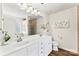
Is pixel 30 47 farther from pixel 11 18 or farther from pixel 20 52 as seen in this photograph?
pixel 11 18

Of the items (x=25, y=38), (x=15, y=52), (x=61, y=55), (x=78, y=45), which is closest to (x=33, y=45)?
(x=25, y=38)

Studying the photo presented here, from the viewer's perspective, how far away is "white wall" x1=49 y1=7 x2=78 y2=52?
155 centimetres

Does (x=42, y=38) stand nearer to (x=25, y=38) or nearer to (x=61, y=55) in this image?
(x=25, y=38)

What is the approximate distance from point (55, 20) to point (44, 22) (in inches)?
6.7

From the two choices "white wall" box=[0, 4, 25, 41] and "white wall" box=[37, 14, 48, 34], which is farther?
"white wall" box=[37, 14, 48, 34]

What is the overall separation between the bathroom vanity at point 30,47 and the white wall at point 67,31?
0.15 meters

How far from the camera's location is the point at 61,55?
1.54m

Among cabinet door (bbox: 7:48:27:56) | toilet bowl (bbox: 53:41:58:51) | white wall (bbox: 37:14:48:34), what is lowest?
cabinet door (bbox: 7:48:27:56)

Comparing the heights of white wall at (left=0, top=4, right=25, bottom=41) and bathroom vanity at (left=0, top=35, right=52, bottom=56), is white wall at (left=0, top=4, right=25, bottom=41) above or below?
above

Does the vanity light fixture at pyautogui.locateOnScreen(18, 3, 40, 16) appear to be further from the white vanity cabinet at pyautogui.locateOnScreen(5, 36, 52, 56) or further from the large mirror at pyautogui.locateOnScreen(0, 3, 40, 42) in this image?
the white vanity cabinet at pyautogui.locateOnScreen(5, 36, 52, 56)

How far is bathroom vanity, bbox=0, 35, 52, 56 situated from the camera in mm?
1420

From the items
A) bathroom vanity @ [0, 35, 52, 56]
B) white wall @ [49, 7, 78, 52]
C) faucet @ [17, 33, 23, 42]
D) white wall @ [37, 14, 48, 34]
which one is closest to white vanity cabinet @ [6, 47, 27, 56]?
bathroom vanity @ [0, 35, 52, 56]

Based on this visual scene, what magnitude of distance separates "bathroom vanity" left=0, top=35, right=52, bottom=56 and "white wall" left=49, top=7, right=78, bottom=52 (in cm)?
15

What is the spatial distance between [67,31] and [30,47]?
0.61m
